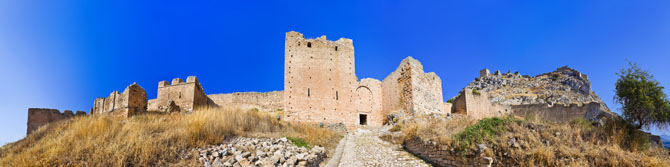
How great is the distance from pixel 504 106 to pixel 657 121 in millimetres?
19061

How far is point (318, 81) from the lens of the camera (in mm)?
20172

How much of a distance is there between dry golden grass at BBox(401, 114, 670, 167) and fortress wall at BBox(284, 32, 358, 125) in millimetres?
12079

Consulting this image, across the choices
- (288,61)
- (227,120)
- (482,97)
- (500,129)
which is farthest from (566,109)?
(227,120)

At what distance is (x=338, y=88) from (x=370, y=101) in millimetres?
3002

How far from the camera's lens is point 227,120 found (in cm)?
889

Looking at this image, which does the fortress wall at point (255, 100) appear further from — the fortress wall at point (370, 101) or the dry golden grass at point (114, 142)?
the dry golden grass at point (114, 142)

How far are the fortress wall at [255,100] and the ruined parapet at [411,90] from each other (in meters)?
9.45

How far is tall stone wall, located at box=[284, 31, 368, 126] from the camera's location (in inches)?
765

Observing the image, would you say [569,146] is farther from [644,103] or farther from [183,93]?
[183,93]

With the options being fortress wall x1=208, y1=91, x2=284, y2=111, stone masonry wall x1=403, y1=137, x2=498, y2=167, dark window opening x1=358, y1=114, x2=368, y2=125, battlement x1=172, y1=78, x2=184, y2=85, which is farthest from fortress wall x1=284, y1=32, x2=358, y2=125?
stone masonry wall x1=403, y1=137, x2=498, y2=167

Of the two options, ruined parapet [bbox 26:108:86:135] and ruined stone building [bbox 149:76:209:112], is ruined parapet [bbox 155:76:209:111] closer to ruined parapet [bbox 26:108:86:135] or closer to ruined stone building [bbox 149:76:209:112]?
ruined stone building [bbox 149:76:209:112]

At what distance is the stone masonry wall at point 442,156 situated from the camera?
688 centimetres

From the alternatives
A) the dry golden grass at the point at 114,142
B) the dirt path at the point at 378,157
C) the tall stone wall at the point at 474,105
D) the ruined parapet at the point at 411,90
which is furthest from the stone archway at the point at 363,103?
the dry golden grass at the point at 114,142

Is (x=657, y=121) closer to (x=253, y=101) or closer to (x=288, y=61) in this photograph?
(x=288, y=61)
